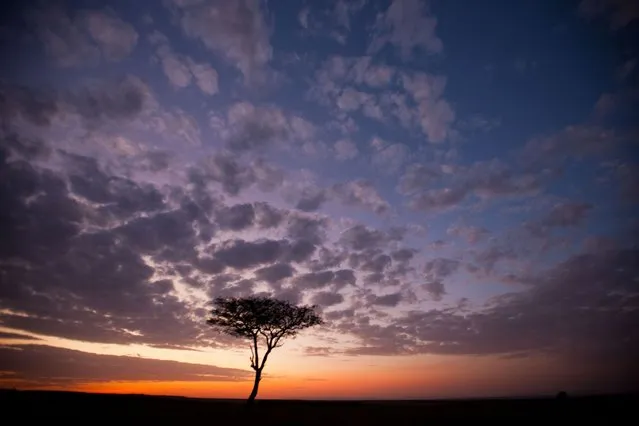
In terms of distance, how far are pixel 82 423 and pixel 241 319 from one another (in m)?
25.9

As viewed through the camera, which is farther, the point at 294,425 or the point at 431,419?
the point at 431,419

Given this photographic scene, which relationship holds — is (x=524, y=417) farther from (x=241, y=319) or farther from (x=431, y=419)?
(x=241, y=319)

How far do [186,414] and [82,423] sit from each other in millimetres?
10975

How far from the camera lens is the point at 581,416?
37.0 meters

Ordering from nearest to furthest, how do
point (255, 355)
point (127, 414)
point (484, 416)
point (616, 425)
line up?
point (616, 425) → point (127, 414) → point (484, 416) → point (255, 355)

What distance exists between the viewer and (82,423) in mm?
27609

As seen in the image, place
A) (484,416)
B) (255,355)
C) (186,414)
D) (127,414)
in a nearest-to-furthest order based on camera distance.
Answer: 1. (127,414)
2. (186,414)
3. (484,416)
4. (255,355)

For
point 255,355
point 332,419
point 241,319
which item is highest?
point 241,319

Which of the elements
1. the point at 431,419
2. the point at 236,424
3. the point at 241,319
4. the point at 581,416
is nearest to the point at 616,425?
the point at 581,416

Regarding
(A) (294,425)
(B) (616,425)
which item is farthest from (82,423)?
(B) (616,425)

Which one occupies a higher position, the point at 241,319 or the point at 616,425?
the point at 241,319

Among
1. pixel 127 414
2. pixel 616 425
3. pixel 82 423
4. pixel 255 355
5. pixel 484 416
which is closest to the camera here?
pixel 82 423

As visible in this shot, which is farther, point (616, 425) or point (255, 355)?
point (255, 355)

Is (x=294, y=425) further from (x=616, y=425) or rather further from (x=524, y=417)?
(x=616, y=425)
